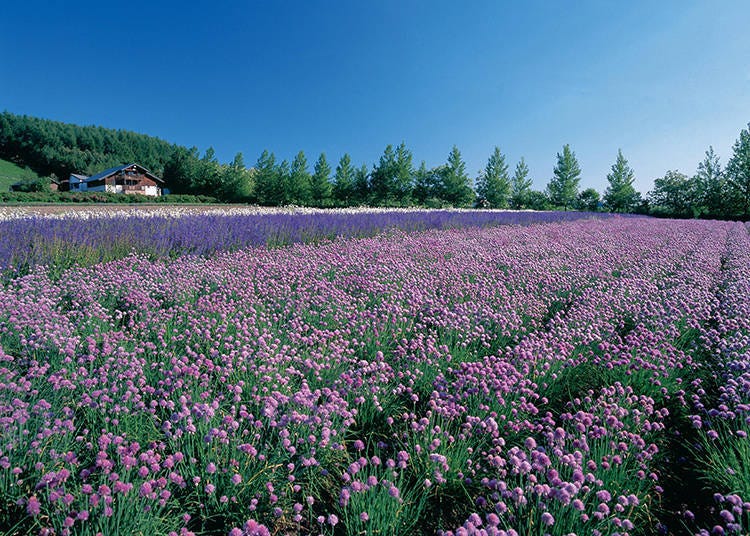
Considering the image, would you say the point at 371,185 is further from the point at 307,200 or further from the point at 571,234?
the point at 571,234

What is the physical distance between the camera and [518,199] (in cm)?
5719

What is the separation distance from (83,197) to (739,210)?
72.4 meters

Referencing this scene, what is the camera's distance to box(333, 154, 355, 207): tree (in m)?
51.0

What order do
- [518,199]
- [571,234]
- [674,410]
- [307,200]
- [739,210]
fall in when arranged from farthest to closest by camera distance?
[518,199]
[307,200]
[739,210]
[571,234]
[674,410]

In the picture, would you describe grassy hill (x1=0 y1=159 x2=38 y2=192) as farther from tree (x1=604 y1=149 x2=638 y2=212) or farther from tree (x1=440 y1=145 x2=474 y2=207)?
tree (x1=604 y1=149 x2=638 y2=212)

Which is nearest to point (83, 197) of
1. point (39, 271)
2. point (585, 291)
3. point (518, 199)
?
point (39, 271)

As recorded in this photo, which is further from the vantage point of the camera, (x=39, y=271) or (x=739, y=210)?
(x=739, y=210)

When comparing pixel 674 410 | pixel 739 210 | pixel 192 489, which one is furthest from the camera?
pixel 739 210

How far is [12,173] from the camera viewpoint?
85312 millimetres

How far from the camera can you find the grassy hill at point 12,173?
79000mm

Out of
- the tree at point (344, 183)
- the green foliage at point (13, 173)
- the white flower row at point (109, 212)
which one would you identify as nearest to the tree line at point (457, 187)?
the tree at point (344, 183)

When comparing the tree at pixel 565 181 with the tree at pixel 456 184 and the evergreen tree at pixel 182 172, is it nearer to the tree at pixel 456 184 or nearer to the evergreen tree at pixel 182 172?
the tree at pixel 456 184

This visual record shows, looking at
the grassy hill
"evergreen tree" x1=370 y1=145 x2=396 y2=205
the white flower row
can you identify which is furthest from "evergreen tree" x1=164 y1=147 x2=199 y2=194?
the white flower row

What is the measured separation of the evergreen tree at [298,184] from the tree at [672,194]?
148 ft
